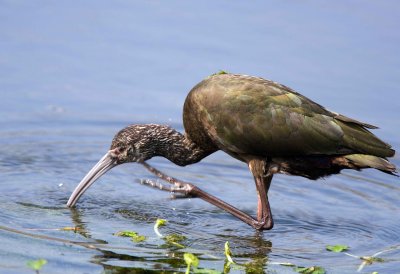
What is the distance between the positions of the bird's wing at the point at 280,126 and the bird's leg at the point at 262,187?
0.65 ft

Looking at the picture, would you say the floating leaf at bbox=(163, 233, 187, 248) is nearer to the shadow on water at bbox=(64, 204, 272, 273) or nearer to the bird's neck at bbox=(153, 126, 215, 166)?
the shadow on water at bbox=(64, 204, 272, 273)

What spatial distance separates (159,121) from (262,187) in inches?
106

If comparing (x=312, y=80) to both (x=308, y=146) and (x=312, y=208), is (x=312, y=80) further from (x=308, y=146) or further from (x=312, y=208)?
(x=308, y=146)

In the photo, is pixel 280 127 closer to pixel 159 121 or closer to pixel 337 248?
pixel 337 248

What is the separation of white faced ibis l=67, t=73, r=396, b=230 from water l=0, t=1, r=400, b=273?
1.75ft

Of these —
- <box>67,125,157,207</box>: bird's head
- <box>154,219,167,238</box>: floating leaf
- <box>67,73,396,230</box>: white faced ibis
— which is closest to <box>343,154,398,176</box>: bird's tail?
<box>67,73,396,230</box>: white faced ibis

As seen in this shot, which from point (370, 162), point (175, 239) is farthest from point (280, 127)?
point (175, 239)

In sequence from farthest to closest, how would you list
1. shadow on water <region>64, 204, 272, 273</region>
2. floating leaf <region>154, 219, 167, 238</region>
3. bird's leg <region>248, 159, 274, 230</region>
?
bird's leg <region>248, 159, 274, 230</region>
floating leaf <region>154, 219, 167, 238</region>
shadow on water <region>64, 204, 272, 273</region>

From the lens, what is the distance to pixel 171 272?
8062 mm

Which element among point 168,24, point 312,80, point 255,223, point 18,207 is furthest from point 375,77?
point 18,207

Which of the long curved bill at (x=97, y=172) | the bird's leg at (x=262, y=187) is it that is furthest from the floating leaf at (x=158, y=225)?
the long curved bill at (x=97, y=172)

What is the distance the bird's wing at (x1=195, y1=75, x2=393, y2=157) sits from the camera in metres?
9.17

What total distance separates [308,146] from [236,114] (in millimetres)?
613

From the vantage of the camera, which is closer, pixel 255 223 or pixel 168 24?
pixel 255 223
